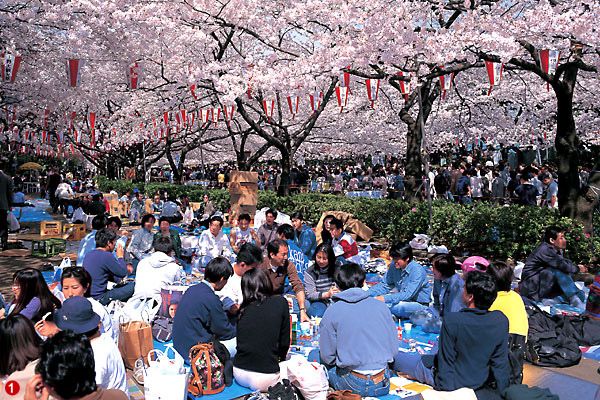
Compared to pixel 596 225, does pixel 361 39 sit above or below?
above

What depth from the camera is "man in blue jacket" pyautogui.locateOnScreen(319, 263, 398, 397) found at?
4.61 meters

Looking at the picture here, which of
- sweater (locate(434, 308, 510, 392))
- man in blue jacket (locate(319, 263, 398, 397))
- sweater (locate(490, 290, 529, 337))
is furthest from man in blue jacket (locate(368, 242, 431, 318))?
sweater (locate(434, 308, 510, 392))

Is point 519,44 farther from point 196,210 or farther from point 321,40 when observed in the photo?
point 196,210

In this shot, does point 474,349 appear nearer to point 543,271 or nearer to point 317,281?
point 317,281

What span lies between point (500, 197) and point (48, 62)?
14.2 meters

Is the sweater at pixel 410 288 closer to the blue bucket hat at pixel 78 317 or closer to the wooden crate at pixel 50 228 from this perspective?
the blue bucket hat at pixel 78 317

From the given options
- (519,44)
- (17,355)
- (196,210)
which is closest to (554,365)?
(17,355)

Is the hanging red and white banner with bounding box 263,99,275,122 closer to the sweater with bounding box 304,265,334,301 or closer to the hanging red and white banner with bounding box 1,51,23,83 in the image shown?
the hanging red and white banner with bounding box 1,51,23,83

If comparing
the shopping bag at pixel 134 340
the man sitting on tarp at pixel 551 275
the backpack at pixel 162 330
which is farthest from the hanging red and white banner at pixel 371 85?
the shopping bag at pixel 134 340

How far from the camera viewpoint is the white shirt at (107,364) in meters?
4.02

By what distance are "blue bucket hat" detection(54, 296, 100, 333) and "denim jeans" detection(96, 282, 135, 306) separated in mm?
3061

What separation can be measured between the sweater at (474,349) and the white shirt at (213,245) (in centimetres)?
611

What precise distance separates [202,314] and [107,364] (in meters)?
1.32

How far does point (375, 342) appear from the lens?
15.2ft
